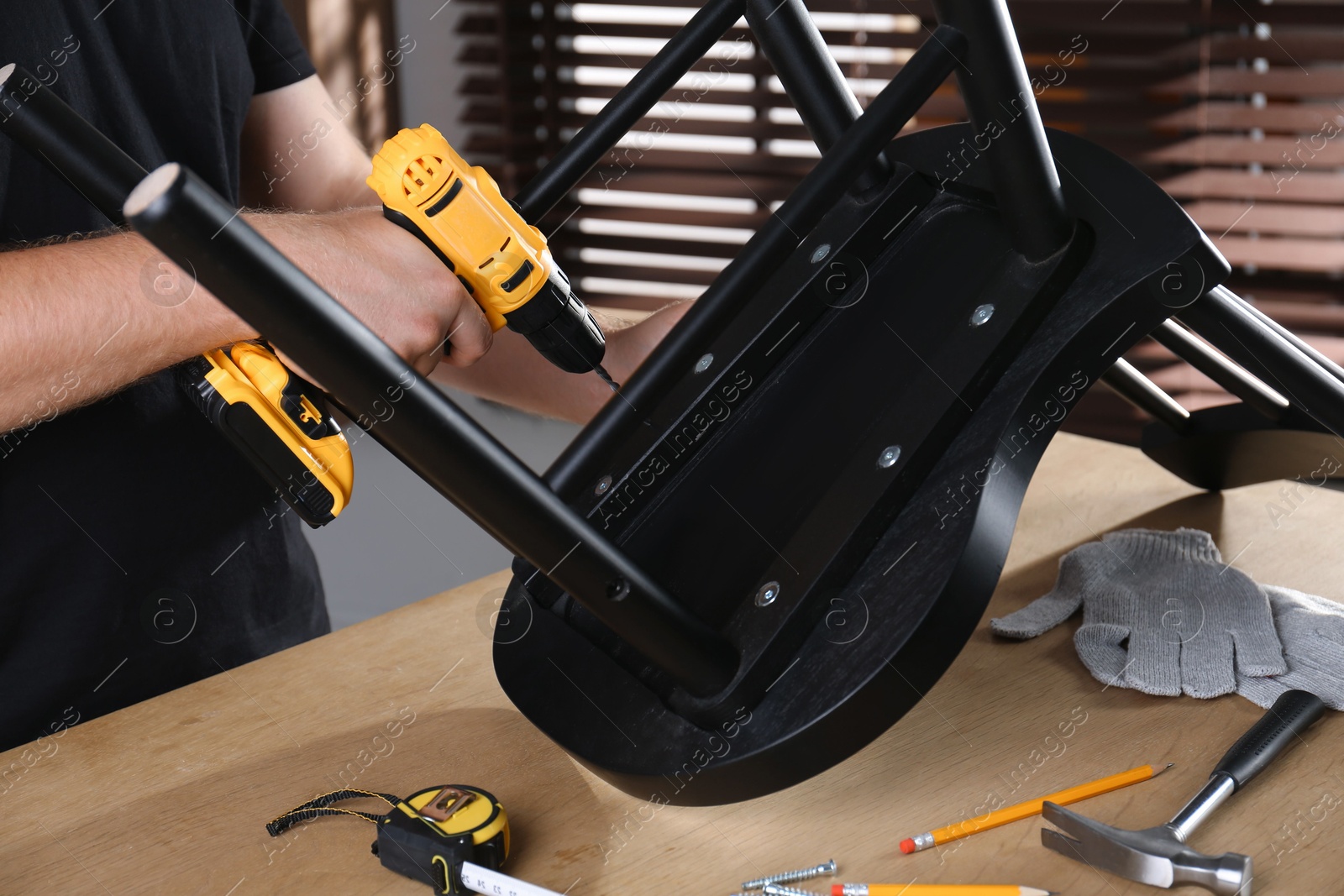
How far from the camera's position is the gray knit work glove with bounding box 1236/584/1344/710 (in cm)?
61

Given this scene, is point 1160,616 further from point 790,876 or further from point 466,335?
point 466,335

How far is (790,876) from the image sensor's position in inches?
19.4

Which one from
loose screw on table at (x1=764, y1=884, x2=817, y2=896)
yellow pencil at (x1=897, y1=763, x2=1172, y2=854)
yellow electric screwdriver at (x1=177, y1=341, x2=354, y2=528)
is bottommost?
yellow pencil at (x1=897, y1=763, x2=1172, y2=854)

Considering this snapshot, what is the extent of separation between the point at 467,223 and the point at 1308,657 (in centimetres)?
54

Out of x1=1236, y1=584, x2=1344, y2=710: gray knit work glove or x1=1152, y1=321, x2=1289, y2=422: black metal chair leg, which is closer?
x1=1236, y1=584, x2=1344, y2=710: gray knit work glove

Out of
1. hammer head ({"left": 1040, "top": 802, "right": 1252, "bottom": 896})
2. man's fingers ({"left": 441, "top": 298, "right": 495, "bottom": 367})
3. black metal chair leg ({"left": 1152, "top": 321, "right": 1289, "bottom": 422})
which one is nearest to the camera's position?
hammer head ({"left": 1040, "top": 802, "right": 1252, "bottom": 896})

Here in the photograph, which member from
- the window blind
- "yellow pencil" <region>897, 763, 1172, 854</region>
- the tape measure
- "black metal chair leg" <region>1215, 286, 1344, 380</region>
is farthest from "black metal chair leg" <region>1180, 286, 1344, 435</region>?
the window blind

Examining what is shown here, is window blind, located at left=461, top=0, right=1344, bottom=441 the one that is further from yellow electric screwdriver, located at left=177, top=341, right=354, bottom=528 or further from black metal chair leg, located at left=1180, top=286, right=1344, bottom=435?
yellow electric screwdriver, located at left=177, top=341, right=354, bottom=528

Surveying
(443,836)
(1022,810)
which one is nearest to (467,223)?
(443,836)

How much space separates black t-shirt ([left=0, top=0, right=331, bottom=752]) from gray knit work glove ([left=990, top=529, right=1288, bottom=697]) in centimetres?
60

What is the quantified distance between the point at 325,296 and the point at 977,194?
0.40m

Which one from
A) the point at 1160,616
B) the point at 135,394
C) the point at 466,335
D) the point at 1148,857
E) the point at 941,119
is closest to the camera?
the point at 1148,857

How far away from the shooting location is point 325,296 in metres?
0.36

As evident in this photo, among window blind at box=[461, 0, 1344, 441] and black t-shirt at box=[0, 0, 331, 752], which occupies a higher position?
black t-shirt at box=[0, 0, 331, 752]
